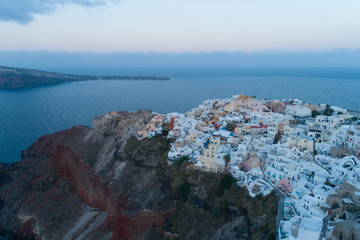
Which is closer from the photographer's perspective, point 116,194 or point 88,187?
point 116,194

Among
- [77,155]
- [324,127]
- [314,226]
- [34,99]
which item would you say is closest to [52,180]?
[77,155]

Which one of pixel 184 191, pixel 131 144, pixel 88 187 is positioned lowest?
pixel 88 187

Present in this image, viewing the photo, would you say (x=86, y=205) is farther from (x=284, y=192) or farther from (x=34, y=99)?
(x=34, y=99)

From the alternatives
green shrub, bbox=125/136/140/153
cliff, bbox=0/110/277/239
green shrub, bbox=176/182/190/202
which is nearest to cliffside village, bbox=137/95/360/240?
green shrub, bbox=125/136/140/153

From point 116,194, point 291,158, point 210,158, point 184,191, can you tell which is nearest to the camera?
point 291,158

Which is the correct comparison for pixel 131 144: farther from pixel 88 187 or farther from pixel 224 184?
pixel 224 184

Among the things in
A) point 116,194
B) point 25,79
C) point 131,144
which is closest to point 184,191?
point 116,194
